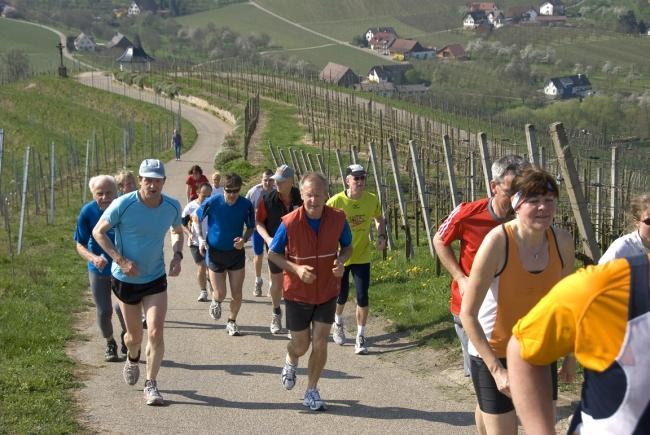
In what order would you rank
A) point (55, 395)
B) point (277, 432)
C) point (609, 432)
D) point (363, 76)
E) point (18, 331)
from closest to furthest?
1. point (609, 432)
2. point (277, 432)
3. point (55, 395)
4. point (18, 331)
5. point (363, 76)

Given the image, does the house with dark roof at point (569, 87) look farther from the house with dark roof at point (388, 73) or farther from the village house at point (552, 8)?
the village house at point (552, 8)

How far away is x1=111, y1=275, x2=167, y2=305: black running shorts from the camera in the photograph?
325 inches

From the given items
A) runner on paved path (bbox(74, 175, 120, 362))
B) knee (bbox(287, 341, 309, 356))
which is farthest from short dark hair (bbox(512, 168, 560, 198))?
runner on paved path (bbox(74, 175, 120, 362))

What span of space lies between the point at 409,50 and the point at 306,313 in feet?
444

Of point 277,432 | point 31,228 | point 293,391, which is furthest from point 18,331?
point 31,228

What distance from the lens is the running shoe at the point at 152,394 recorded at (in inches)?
327

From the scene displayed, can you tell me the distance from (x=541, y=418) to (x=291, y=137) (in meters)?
42.3

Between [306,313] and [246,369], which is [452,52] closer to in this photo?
[246,369]

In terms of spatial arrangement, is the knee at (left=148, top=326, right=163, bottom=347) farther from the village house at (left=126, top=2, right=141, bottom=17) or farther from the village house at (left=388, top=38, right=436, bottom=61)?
the village house at (left=126, top=2, right=141, bottom=17)

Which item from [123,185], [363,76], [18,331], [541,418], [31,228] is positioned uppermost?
[541,418]

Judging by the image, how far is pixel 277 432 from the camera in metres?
7.62

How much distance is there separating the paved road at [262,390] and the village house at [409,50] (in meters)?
127

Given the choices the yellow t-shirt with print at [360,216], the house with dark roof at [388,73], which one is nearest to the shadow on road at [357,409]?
the yellow t-shirt with print at [360,216]

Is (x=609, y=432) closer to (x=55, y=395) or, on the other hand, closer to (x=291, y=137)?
(x=55, y=395)
